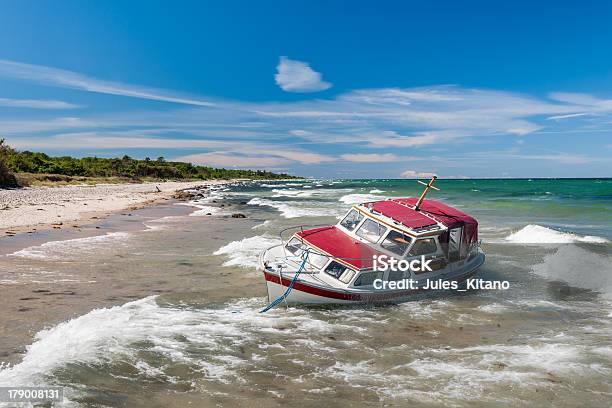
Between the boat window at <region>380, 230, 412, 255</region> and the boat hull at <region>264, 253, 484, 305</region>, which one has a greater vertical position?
the boat window at <region>380, 230, 412, 255</region>

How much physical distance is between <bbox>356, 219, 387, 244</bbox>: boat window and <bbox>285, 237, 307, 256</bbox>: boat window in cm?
233

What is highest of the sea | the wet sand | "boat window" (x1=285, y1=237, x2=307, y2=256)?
"boat window" (x1=285, y1=237, x2=307, y2=256)

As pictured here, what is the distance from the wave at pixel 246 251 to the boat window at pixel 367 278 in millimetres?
6833

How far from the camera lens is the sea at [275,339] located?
8.55 m

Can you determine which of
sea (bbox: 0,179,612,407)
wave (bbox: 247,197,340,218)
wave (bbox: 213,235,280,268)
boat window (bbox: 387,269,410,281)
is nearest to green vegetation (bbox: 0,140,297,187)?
wave (bbox: 247,197,340,218)

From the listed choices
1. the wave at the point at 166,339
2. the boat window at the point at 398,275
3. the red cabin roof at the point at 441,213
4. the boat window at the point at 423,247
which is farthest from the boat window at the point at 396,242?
the wave at the point at 166,339

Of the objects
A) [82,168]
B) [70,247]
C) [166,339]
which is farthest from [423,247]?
[82,168]

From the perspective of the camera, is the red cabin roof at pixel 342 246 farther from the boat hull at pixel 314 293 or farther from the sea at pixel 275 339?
the sea at pixel 275 339

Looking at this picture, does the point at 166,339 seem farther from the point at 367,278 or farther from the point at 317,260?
the point at 367,278

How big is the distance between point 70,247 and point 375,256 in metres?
16.9

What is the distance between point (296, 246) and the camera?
1670cm

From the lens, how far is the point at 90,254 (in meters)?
20.9

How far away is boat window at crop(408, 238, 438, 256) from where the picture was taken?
1528cm

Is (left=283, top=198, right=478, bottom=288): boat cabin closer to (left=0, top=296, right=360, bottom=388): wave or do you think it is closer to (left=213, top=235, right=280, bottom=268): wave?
(left=0, top=296, right=360, bottom=388): wave
